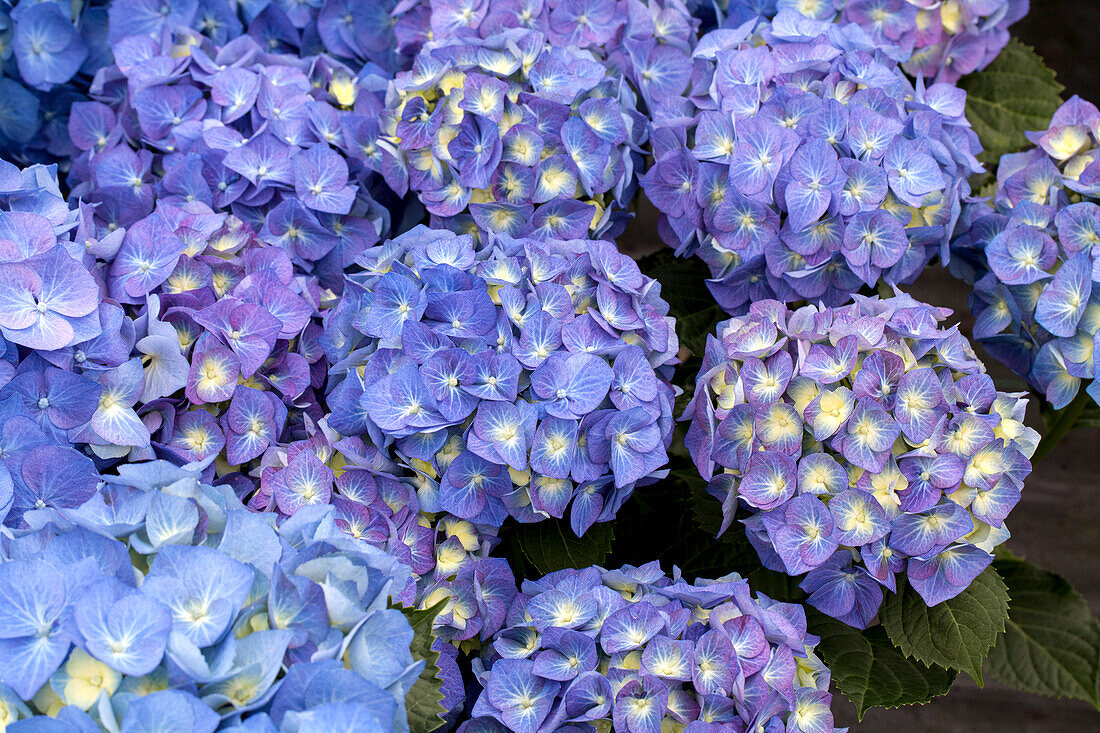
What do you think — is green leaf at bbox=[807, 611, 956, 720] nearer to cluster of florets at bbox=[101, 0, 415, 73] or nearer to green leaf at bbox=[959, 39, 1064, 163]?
green leaf at bbox=[959, 39, 1064, 163]

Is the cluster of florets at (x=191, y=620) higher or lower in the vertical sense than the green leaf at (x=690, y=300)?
higher

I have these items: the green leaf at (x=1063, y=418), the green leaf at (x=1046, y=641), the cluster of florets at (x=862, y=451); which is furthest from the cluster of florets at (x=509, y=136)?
the green leaf at (x=1046, y=641)

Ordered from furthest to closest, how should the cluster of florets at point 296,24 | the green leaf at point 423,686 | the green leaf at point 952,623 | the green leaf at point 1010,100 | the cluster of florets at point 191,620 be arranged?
the green leaf at point 1010,100
the cluster of florets at point 296,24
the green leaf at point 952,623
the green leaf at point 423,686
the cluster of florets at point 191,620

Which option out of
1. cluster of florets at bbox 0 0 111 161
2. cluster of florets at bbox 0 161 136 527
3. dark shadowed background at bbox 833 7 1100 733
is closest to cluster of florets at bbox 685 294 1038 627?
cluster of florets at bbox 0 161 136 527

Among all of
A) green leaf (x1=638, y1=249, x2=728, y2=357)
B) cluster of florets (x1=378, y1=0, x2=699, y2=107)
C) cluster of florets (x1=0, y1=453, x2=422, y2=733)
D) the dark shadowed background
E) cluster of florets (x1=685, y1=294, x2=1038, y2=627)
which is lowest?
the dark shadowed background

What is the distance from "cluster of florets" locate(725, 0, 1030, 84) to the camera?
1.00 meters

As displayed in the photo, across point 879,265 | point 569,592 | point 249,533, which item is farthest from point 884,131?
point 249,533

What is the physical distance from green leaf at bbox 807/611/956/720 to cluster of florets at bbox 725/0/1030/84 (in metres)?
0.53

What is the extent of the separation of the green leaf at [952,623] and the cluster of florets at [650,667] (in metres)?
0.11

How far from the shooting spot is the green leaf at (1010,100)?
1128mm

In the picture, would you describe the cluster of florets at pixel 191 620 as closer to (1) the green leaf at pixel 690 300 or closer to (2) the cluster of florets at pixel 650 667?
(2) the cluster of florets at pixel 650 667

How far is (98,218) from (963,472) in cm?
75

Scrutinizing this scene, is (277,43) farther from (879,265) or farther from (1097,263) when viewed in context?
(1097,263)

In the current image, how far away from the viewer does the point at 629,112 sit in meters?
0.91
